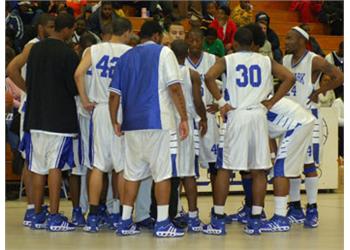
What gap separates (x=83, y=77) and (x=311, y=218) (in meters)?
2.85

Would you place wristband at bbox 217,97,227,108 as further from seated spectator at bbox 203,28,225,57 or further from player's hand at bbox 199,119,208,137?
seated spectator at bbox 203,28,225,57

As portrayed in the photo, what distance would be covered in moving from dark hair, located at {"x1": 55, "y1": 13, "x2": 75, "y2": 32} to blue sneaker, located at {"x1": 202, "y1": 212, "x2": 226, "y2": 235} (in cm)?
238

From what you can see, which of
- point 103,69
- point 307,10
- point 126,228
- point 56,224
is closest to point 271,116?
point 103,69

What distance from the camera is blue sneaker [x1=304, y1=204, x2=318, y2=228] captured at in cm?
916

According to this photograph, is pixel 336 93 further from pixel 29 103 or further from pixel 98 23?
pixel 29 103

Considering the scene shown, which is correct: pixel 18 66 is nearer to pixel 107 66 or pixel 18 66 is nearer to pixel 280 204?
pixel 107 66

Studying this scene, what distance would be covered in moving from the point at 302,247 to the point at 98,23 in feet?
25.9

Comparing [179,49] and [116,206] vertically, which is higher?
[179,49]

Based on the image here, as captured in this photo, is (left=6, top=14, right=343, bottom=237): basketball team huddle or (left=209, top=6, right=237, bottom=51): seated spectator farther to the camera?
(left=209, top=6, right=237, bottom=51): seated spectator

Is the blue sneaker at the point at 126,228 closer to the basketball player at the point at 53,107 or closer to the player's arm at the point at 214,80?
the basketball player at the point at 53,107

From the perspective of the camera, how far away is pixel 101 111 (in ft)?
28.5

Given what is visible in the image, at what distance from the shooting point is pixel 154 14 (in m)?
16.2

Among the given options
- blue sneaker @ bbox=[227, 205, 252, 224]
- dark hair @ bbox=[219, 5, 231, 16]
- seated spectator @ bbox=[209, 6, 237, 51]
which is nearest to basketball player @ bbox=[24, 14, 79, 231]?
blue sneaker @ bbox=[227, 205, 252, 224]

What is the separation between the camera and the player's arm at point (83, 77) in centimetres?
845
